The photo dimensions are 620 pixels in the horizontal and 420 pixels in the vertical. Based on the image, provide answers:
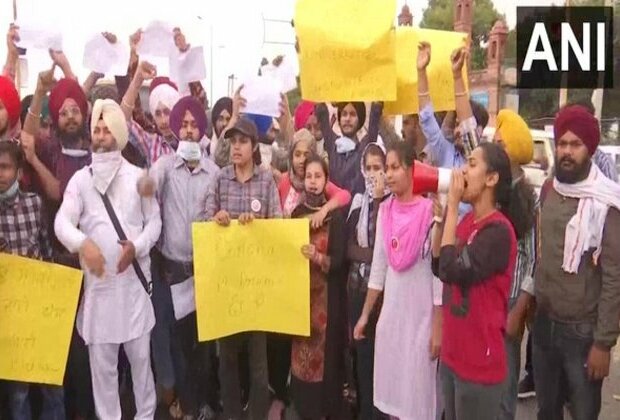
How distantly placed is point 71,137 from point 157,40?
0.95 metres

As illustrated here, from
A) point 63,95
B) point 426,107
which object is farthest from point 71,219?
point 426,107

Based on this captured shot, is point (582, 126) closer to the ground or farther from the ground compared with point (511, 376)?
farther from the ground

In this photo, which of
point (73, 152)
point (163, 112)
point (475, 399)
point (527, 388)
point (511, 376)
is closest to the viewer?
point (475, 399)

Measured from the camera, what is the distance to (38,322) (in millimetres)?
3678

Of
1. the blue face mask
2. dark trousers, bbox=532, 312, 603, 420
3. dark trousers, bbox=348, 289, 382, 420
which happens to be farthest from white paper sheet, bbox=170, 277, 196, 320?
dark trousers, bbox=532, 312, 603, 420

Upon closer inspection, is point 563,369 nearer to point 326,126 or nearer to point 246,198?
point 246,198

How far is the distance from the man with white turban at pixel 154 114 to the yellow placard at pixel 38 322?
1123mm

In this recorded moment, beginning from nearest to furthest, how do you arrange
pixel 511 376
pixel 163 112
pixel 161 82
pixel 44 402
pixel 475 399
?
pixel 475 399 → pixel 511 376 → pixel 44 402 → pixel 163 112 → pixel 161 82

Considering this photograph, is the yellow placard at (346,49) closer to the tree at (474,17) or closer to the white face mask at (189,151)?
the white face mask at (189,151)

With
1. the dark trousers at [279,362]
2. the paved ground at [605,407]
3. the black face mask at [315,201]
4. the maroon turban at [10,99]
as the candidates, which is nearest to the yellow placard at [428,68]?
the black face mask at [315,201]

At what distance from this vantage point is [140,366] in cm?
390

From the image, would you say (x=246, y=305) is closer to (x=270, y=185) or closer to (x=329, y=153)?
(x=270, y=185)

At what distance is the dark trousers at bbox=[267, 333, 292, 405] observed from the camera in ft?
14.0

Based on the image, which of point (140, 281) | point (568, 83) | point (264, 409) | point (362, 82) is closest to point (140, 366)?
point (140, 281)
